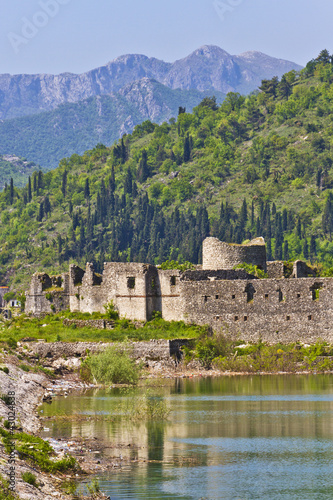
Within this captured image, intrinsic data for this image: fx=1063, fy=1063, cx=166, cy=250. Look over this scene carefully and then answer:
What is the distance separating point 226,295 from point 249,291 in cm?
146

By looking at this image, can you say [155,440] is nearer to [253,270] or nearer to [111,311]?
[111,311]

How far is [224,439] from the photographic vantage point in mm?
40906

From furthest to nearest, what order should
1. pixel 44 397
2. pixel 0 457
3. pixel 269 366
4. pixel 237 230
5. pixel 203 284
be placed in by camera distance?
pixel 237 230, pixel 203 284, pixel 269 366, pixel 44 397, pixel 0 457

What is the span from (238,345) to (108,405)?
16.3 metres

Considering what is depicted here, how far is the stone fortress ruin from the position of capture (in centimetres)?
6272

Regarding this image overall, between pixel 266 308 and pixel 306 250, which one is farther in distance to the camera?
pixel 306 250

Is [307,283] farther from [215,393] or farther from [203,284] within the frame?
[215,393]

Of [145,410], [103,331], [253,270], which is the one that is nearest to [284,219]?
[253,270]

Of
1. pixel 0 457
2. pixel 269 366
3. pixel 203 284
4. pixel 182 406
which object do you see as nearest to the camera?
pixel 0 457

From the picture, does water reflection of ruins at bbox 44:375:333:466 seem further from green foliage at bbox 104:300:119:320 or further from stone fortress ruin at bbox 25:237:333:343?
green foliage at bbox 104:300:119:320

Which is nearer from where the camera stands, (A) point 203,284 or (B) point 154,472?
(B) point 154,472

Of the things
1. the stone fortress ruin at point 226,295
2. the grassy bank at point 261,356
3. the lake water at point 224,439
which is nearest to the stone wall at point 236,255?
the stone fortress ruin at point 226,295

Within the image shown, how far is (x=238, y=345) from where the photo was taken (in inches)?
2511

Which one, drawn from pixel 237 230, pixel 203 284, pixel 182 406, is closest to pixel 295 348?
pixel 203 284
